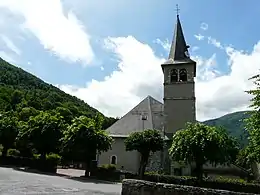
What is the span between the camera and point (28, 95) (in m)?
74.4

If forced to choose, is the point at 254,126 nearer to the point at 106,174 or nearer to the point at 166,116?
the point at 106,174

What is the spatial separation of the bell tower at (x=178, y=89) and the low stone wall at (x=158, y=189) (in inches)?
996

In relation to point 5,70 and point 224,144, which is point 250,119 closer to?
point 224,144

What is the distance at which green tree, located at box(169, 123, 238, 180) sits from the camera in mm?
25500

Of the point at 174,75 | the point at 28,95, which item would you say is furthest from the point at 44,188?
the point at 28,95

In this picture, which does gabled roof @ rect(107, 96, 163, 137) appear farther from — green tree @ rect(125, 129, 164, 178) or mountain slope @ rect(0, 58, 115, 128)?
mountain slope @ rect(0, 58, 115, 128)

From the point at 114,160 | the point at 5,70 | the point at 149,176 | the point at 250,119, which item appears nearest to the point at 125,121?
the point at 114,160

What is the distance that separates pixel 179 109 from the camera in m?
38.0

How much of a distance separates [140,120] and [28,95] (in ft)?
144

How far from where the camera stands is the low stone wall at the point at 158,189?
10695 mm

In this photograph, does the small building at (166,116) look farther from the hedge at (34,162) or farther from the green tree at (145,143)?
the hedge at (34,162)

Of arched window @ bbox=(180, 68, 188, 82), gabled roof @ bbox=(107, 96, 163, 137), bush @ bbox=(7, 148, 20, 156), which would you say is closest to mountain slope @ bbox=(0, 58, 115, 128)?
gabled roof @ bbox=(107, 96, 163, 137)

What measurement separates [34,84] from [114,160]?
184 ft

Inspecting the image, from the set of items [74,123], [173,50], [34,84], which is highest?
[34,84]
